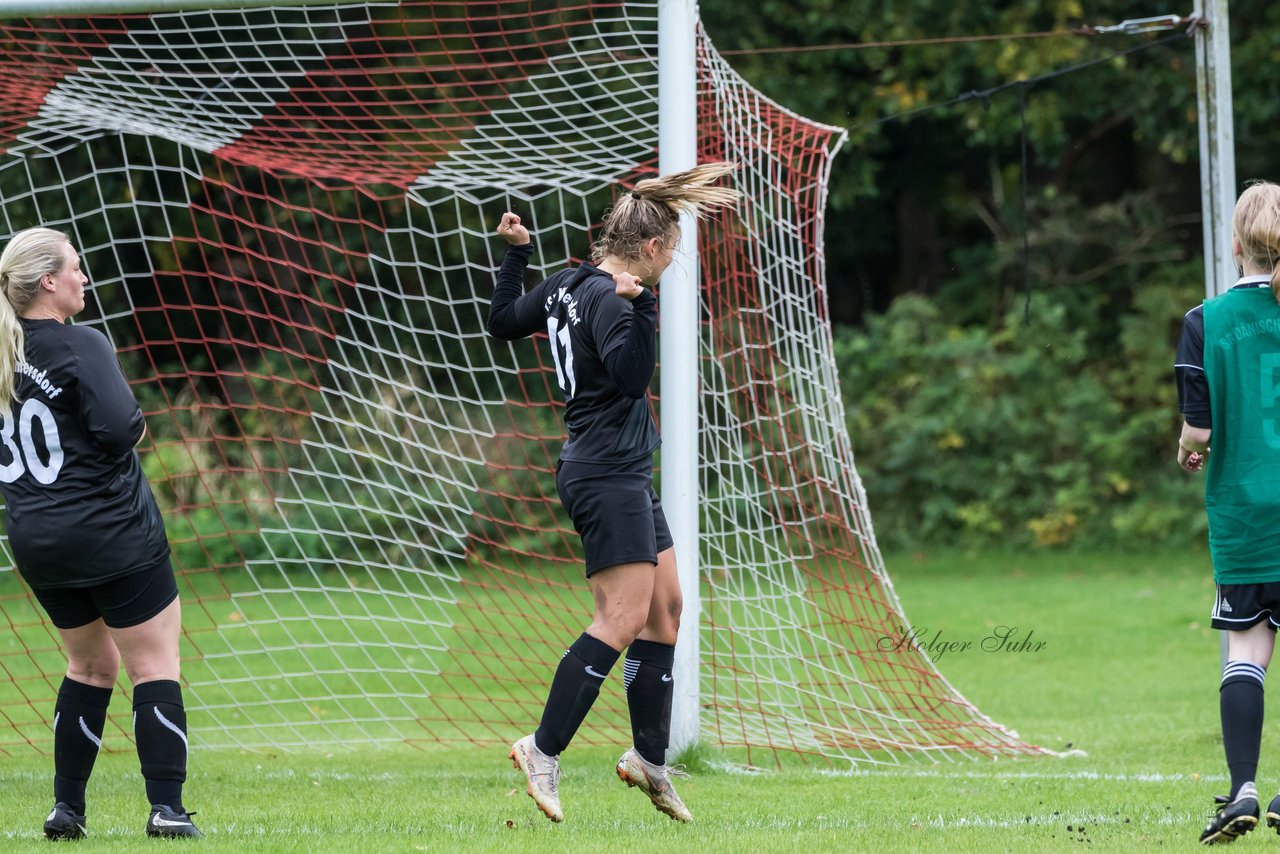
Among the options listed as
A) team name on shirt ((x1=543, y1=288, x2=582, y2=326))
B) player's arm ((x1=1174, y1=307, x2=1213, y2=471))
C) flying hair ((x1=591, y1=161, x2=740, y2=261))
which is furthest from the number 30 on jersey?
player's arm ((x1=1174, y1=307, x2=1213, y2=471))

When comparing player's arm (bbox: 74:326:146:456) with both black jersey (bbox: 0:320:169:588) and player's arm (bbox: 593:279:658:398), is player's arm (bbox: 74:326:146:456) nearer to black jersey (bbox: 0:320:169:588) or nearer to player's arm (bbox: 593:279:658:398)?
black jersey (bbox: 0:320:169:588)

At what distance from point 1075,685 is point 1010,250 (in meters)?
9.11

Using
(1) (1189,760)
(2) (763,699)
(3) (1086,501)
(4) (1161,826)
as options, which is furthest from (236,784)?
(3) (1086,501)

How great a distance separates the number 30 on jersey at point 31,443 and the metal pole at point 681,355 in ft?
7.72

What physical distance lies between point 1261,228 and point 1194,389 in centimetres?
46

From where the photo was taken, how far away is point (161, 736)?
394cm

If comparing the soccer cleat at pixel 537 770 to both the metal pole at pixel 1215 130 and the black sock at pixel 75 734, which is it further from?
the metal pole at pixel 1215 130

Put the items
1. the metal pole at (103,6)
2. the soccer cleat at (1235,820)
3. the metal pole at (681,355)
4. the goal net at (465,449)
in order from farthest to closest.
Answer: the goal net at (465,449), the metal pole at (681,355), the metal pole at (103,6), the soccer cleat at (1235,820)

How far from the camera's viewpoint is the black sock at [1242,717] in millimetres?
3730

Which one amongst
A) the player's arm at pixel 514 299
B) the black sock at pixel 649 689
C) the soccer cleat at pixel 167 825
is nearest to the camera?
the soccer cleat at pixel 167 825

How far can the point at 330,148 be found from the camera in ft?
25.5

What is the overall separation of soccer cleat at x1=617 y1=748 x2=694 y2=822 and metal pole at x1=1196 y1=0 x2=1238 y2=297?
3478 mm

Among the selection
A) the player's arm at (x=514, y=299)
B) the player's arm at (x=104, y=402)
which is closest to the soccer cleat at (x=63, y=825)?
the player's arm at (x=104, y=402)

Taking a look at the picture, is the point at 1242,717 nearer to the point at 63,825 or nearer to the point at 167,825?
the point at 167,825
